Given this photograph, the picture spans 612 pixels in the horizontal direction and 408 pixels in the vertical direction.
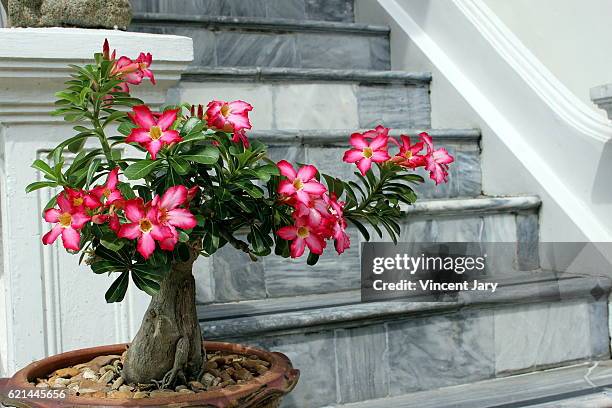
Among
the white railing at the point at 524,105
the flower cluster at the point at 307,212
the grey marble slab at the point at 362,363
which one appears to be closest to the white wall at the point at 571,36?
the white railing at the point at 524,105

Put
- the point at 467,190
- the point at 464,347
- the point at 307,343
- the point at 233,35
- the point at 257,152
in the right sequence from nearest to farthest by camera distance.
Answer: the point at 257,152
the point at 307,343
the point at 464,347
the point at 467,190
the point at 233,35

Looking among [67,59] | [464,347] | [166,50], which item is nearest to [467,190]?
[464,347]

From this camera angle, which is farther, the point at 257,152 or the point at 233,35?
the point at 233,35

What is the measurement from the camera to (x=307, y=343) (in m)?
1.57

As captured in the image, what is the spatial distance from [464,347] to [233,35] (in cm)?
127

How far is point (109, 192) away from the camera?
Answer: 0.92 m

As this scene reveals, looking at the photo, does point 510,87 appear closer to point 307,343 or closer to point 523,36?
point 523,36

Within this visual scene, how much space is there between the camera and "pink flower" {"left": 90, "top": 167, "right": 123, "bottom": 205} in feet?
3.00

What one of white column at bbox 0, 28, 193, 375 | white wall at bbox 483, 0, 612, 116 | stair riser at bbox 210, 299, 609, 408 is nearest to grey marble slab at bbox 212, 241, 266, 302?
stair riser at bbox 210, 299, 609, 408

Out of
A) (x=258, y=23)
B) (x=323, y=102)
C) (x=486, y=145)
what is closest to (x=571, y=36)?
(x=486, y=145)

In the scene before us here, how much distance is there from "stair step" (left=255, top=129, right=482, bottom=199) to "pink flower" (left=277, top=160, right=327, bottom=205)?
903 mm

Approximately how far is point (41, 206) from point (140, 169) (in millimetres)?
521

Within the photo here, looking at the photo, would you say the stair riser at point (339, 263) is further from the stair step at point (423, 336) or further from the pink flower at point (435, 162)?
the pink flower at point (435, 162)

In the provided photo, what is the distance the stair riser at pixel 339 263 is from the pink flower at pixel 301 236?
31.2 inches
